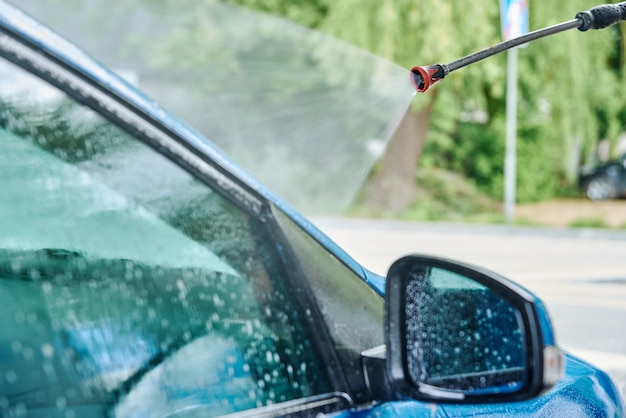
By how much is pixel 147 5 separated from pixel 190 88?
7.35ft

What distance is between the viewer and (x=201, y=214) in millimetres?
1480

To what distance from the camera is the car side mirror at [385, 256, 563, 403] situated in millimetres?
1352

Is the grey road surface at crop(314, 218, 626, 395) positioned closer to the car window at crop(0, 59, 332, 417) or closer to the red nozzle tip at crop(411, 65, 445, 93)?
the red nozzle tip at crop(411, 65, 445, 93)

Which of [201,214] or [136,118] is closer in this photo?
[136,118]

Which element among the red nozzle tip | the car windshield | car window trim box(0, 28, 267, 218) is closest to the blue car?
car window trim box(0, 28, 267, 218)

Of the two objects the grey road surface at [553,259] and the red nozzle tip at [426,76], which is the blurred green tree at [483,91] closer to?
the grey road surface at [553,259]

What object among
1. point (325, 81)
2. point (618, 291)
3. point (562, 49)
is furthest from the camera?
point (325, 81)

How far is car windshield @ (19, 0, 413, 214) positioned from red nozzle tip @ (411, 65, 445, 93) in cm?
1634

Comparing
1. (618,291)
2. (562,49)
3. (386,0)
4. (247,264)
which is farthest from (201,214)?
(562,49)

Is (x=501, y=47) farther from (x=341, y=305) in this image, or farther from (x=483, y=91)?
(x=483, y=91)

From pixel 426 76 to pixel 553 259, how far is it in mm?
→ 10166

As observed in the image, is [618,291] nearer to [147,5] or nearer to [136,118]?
[136,118]

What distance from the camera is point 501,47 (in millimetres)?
1558

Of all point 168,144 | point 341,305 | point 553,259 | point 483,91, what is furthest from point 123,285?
point 483,91
